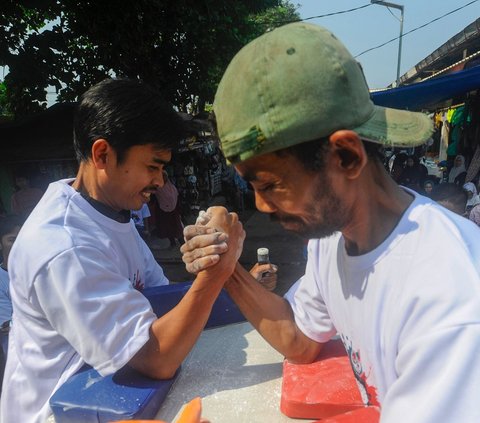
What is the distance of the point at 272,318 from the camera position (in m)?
1.54

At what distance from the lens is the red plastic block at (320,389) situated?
1.31 metres

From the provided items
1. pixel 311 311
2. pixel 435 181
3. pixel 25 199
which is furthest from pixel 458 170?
pixel 25 199

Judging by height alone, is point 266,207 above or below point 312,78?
below

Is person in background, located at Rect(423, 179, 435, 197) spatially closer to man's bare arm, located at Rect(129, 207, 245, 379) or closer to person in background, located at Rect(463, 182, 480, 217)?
person in background, located at Rect(463, 182, 480, 217)

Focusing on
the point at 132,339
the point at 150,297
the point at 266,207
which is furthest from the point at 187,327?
the point at 266,207

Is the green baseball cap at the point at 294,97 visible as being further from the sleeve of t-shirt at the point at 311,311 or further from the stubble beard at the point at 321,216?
the sleeve of t-shirt at the point at 311,311

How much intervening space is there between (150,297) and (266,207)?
2.99ft

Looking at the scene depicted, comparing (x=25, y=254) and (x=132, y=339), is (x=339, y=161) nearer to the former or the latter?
(x=132, y=339)

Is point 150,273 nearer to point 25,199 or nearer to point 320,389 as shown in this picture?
point 320,389

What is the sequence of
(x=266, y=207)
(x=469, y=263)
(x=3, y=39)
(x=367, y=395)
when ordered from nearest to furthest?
1. (x=469, y=263)
2. (x=266, y=207)
3. (x=367, y=395)
4. (x=3, y=39)

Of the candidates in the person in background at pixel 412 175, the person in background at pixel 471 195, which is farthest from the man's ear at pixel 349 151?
the person in background at pixel 412 175

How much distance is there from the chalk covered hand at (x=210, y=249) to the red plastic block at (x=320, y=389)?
1.48 feet

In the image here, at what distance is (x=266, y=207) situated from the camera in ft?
3.45

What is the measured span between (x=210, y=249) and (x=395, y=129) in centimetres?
71
